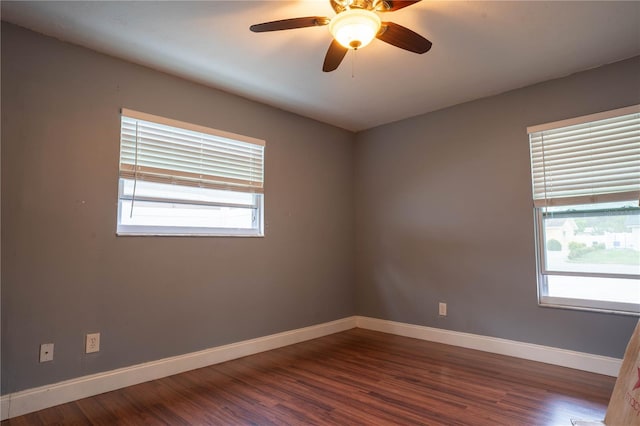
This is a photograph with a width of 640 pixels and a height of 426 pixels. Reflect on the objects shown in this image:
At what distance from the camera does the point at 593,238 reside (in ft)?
9.14

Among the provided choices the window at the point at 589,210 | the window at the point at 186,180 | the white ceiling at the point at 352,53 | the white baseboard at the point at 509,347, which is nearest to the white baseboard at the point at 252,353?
the white baseboard at the point at 509,347

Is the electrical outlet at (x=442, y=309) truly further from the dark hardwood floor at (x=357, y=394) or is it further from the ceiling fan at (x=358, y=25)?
the ceiling fan at (x=358, y=25)

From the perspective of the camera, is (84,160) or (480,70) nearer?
(84,160)

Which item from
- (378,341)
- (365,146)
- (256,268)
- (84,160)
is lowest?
(378,341)

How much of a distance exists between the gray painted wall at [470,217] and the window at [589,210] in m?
0.09


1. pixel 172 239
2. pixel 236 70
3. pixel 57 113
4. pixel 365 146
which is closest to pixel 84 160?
pixel 57 113

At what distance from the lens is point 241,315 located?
3184 millimetres

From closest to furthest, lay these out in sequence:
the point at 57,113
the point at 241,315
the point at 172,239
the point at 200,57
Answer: the point at 57,113, the point at 200,57, the point at 172,239, the point at 241,315

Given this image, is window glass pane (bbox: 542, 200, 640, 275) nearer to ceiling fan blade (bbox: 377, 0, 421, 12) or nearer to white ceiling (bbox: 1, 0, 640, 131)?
white ceiling (bbox: 1, 0, 640, 131)

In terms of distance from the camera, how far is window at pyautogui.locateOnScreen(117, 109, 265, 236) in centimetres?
264

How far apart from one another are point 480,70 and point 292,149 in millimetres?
1845

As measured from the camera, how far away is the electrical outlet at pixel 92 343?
236cm

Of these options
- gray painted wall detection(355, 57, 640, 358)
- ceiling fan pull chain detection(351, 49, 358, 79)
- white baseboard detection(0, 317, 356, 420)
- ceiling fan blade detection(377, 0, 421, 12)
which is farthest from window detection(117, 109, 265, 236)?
ceiling fan blade detection(377, 0, 421, 12)

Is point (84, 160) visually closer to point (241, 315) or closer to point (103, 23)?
point (103, 23)
